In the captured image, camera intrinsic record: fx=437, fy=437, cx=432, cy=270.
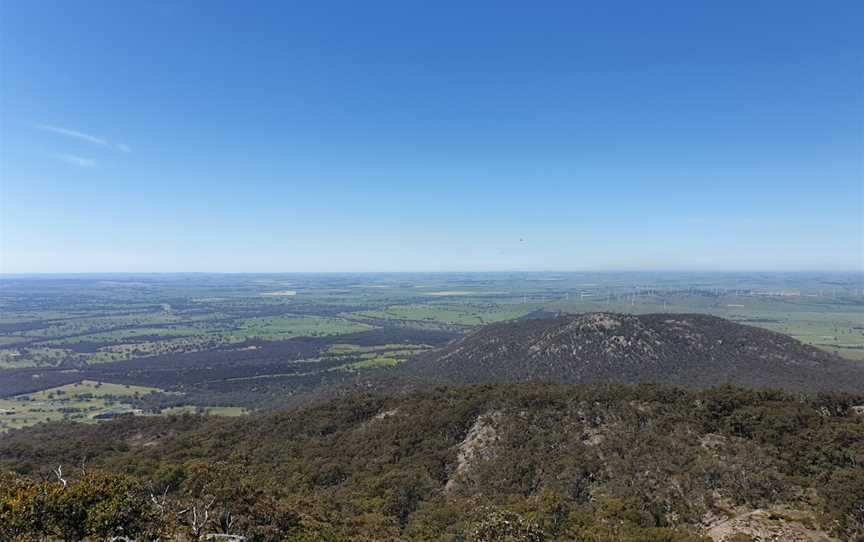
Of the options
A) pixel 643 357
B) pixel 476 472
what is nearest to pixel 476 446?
pixel 476 472

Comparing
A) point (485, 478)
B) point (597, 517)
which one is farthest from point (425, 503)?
point (597, 517)

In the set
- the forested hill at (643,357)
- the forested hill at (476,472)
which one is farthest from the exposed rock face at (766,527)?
the forested hill at (643,357)

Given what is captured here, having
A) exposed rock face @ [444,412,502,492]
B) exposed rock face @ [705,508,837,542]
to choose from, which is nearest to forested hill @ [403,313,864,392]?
exposed rock face @ [444,412,502,492]

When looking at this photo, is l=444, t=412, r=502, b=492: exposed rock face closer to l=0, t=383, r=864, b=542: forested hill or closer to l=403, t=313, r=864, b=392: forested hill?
l=0, t=383, r=864, b=542: forested hill

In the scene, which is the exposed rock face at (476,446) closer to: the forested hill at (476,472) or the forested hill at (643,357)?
the forested hill at (476,472)

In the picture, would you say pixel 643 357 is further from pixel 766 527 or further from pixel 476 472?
pixel 766 527

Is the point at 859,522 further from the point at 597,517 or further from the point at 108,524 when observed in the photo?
the point at 108,524
